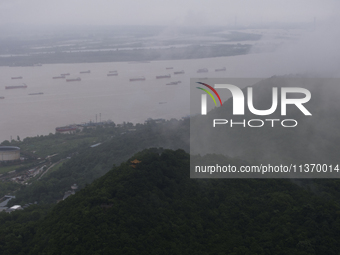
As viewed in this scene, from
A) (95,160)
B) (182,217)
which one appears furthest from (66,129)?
(182,217)

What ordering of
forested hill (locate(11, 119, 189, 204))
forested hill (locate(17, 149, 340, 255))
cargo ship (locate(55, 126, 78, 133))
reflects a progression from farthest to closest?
cargo ship (locate(55, 126, 78, 133))
forested hill (locate(11, 119, 189, 204))
forested hill (locate(17, 149, 340, 255))

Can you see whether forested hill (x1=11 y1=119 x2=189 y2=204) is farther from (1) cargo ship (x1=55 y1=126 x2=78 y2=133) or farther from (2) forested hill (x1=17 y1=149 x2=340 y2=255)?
(2) forested hill (x1=17 y1=149 x2=340 y2=255)

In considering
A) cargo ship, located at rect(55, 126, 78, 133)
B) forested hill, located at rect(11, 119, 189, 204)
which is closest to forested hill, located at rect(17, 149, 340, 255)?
forested hill, located at rect(11, 119, 189, 204)

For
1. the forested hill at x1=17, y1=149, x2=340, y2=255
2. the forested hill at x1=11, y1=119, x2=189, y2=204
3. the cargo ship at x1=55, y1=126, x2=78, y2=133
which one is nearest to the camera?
the forested hill at x1=17, y1=149, x2=340, y2=255

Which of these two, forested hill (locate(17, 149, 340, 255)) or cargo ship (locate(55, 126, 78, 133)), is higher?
forested hill (locate(17, 149, 340, 255))

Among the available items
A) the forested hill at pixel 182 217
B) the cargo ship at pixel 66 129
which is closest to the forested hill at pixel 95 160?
the cargo ship at pixel 66 129

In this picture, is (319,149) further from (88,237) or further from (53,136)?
(53,136)

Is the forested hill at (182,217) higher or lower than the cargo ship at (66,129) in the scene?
higher

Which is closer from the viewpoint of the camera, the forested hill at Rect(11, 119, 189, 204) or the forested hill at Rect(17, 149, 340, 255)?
the forested hill at Rect(17, 149, 340, 255)

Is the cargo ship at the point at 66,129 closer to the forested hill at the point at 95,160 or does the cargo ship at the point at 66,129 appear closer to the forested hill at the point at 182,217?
the forested hill at the point at 95,160
